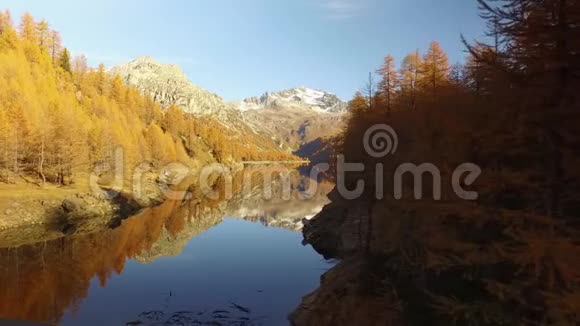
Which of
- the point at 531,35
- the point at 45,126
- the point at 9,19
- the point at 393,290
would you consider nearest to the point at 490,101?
the point at 531,35

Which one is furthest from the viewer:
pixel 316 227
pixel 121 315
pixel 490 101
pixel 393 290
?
pixel 316 227

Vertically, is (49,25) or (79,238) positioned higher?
(49,25)

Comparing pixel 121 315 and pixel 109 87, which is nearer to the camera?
pixel 121 315

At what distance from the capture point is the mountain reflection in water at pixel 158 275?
25.8 meters

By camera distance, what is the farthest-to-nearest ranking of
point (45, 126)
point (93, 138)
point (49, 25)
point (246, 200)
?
point (49, 25) < point (246, 200) < point (93, 138) < point (45, 126)

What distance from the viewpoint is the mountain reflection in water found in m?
25.8

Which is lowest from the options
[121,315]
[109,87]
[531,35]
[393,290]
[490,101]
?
[121,315]

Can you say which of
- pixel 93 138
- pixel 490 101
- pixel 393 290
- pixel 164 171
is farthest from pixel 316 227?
pixel 164 171

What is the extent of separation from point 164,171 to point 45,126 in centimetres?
5088

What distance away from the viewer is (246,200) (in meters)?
91.3

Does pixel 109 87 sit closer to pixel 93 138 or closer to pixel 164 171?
pixel 164 171

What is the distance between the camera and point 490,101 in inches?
445

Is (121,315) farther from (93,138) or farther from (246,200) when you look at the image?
(246,200)

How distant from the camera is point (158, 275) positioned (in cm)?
3484
